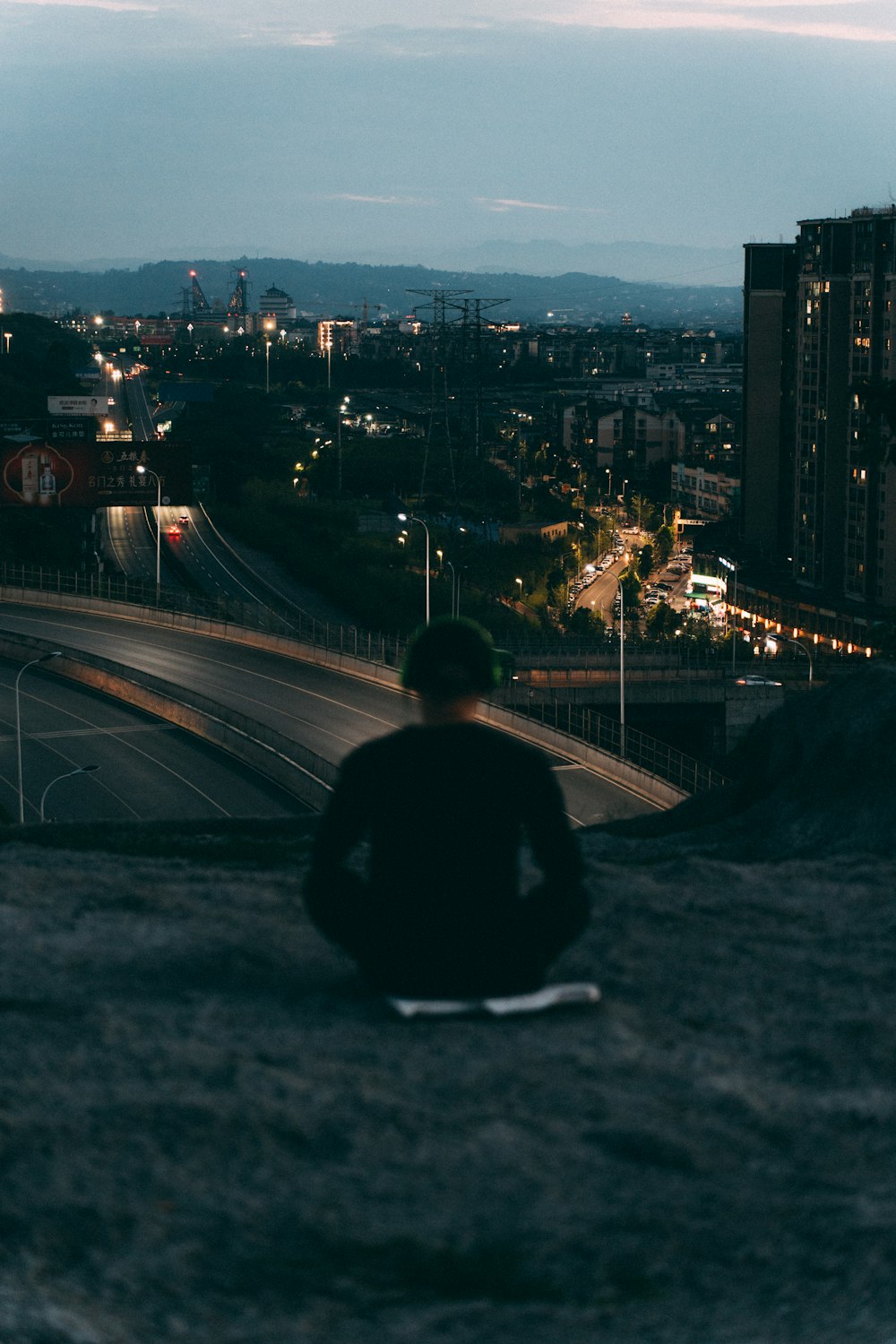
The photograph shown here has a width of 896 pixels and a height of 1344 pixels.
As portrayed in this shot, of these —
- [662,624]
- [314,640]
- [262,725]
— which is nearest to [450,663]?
[262,725]

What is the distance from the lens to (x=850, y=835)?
751 cm

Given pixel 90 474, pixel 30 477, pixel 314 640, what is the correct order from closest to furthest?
1. pixel 314 640
2. pixel 30 477
3. pixel 90 474

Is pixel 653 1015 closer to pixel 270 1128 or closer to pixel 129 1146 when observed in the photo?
pixel 270 1128

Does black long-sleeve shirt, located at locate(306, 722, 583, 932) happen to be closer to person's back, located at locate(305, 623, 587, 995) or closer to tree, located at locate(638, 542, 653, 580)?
person's back, located at locate(305, 623, 587, 995)

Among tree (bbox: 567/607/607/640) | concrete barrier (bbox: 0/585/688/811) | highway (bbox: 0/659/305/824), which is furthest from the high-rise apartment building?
highway (bbox: 0/659/305/824)

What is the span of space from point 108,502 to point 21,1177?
181 ft

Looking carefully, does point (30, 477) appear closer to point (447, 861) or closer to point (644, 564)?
point (644, 564)

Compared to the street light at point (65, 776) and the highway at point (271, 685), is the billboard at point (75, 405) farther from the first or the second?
the street light at point (65, 776)

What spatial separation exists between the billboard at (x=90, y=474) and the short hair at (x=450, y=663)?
53.4 meters

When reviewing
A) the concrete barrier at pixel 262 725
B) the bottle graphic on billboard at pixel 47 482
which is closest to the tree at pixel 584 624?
the concrete barrier at pixel 262 725

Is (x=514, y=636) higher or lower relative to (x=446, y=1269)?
lower

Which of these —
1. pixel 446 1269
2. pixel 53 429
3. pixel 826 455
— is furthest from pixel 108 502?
pixel 446 1269

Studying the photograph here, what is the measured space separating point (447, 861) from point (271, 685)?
38.5 metres

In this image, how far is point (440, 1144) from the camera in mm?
3471
